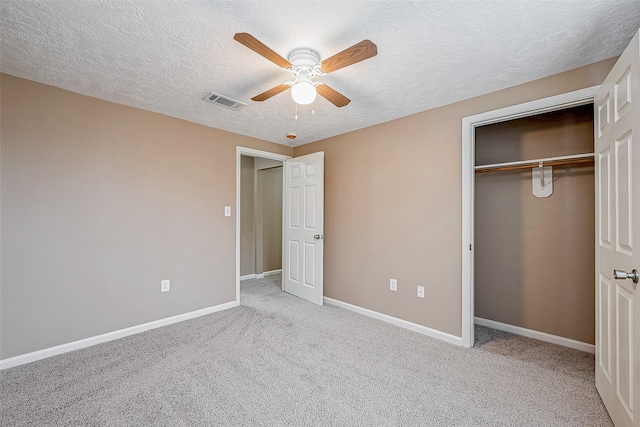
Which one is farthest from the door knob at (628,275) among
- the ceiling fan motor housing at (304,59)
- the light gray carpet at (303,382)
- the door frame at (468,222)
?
the ceiling fan motor housing at (304,59)

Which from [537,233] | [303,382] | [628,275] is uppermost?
[537,233]

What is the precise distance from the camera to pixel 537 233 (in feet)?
8.98

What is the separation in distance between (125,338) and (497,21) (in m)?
3.87

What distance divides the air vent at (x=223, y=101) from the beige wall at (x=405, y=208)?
1.44 meters

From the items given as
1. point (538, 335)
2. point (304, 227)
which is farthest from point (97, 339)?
point (538, 335)

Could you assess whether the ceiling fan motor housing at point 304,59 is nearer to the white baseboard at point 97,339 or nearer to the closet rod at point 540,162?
the closet rod at point 540,162

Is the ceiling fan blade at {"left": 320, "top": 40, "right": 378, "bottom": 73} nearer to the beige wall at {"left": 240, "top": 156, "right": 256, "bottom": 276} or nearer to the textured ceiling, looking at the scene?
the textured ceiling

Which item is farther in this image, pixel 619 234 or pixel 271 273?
pixel 271 273

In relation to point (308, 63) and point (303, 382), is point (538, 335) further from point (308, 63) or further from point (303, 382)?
point (308, 63)

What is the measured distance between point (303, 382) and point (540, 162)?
283 centimetres

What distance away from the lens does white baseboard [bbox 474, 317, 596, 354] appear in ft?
8.04

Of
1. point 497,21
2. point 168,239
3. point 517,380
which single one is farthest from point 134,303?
point 497,21

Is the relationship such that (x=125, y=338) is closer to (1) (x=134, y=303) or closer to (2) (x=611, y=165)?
(1) (x=134, y=303)

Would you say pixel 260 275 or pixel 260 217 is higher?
pixel 260 217
